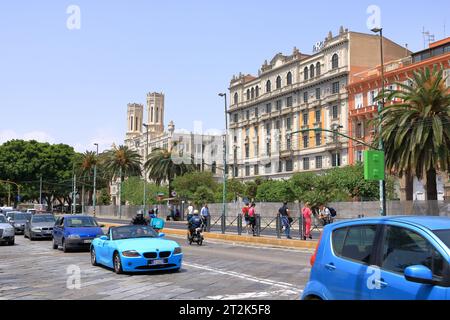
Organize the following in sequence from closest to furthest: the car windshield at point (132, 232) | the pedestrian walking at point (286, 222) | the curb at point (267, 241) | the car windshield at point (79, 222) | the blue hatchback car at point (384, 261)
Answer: the blue hatchback car at point (384, 261) < the car windshield at point (132, 232) < the car windshield at point (79, 222) < the curb at point (267, 241) < the pedestrian walking at point (286, 222)

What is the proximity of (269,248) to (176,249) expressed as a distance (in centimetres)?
1041

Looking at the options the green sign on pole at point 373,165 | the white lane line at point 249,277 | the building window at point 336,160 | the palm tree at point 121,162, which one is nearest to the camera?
the white lane line at point 249,277

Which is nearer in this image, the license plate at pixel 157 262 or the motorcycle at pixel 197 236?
the license plate at pixel 157 262

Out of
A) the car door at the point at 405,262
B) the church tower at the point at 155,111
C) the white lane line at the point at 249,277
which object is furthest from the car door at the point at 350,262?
the church tower at the point at 155,111

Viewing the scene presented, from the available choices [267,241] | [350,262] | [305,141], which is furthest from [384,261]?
[305,141]

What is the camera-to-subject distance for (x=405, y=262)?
16.6 feet

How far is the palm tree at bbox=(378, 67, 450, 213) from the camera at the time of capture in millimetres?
30844

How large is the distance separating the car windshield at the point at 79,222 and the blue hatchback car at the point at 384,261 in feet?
54.0

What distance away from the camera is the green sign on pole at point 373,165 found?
27.9 meters

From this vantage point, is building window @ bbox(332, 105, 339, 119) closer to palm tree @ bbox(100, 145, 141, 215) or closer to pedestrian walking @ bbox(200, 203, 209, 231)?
palm tree @ bbox(100, 145, 141, 215)

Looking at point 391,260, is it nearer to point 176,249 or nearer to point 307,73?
point 176,249

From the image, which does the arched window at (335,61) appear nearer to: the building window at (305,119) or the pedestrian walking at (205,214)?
the building window at (305,119)

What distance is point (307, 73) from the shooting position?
72.2 m

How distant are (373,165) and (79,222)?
51.7ft
